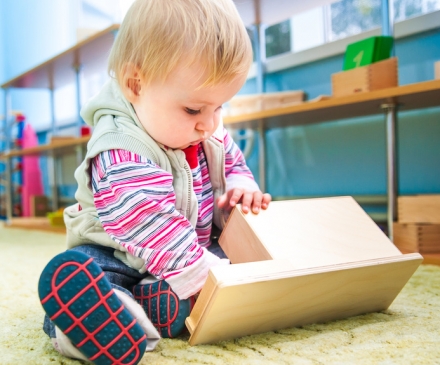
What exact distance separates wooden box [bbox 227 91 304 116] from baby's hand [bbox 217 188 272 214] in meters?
0.87

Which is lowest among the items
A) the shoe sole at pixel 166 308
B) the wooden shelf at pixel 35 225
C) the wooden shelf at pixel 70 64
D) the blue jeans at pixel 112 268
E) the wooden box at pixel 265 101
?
the wooden shelf at pixel 35 225

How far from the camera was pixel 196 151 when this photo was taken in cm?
73

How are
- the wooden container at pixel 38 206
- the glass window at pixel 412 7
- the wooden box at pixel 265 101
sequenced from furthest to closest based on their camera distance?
the wooden container at pixel 38 206
the wooden box at pixel 265 101
the glass window at pixel 412 7

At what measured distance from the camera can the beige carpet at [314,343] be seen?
1.62 ft

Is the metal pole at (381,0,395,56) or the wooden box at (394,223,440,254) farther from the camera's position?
the metal pole at (381,0,395,56)

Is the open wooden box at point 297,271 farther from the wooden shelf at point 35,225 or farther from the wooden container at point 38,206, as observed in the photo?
the wooden container at point 38,206

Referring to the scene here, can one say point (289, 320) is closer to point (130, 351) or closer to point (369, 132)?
point (130, 351)

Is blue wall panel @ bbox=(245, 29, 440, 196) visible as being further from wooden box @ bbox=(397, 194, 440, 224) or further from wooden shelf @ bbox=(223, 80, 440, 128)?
wooden box @ bbox=(397, 194, 440, 224)

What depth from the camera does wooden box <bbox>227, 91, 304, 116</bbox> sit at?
1587 mm

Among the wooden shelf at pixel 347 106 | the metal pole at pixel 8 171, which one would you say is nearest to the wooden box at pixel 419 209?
the wooden shelf at pixel 347 106

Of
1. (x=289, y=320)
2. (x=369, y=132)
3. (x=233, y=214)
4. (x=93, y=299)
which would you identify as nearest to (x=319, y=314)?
(x=289, y=320)

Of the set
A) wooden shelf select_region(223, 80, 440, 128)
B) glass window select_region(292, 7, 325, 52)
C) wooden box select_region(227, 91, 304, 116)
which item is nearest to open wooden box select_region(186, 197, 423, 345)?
wooden shelf select_region(223, 80, 440, 128)

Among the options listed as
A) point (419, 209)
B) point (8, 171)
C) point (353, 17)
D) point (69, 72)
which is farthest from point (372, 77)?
point (8, 171)

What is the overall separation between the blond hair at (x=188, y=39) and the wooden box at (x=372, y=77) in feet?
2.24
